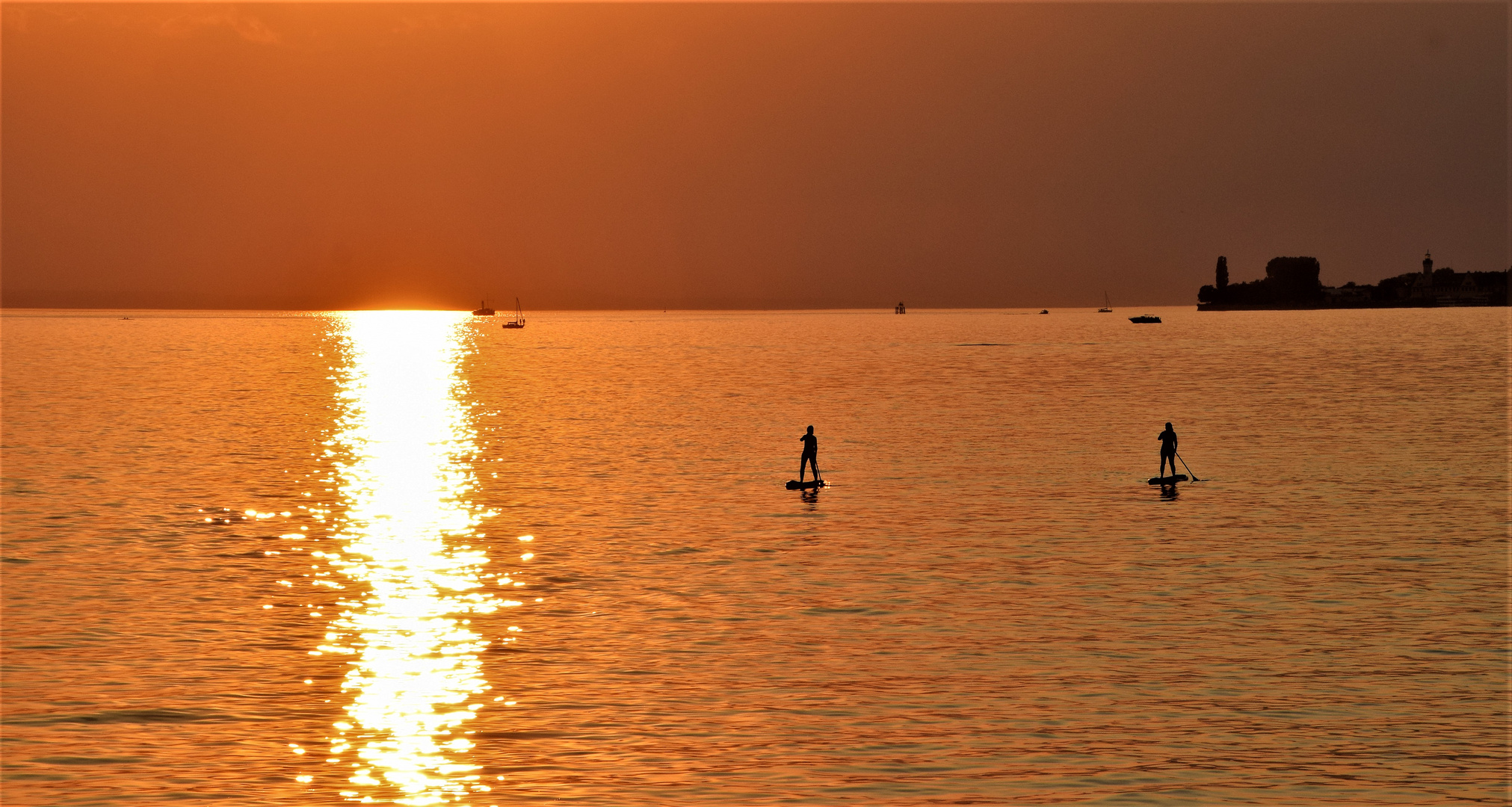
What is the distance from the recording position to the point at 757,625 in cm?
2488

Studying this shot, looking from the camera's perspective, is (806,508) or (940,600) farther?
(806,508)

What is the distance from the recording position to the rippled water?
17.0m

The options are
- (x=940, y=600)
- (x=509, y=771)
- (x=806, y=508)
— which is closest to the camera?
(x=509, y=771)

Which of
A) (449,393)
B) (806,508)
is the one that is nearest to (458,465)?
(806,508)

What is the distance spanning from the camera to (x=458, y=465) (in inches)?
2128

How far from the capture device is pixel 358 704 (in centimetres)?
1959

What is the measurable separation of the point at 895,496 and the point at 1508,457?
26756 mm

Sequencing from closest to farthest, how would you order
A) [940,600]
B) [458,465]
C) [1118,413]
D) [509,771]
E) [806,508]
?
[509,771], [940,600], [806,508], [458,465], [1118,413]

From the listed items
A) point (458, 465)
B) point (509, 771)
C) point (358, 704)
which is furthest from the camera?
point (458, 465)

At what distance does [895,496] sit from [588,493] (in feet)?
31.0

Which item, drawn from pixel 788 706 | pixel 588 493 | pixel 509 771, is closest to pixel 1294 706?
pixel 788 706

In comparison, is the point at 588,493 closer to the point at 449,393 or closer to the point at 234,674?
the point at 234,674

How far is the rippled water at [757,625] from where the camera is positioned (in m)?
17.0

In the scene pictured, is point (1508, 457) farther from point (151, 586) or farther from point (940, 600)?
point (151, 586)
